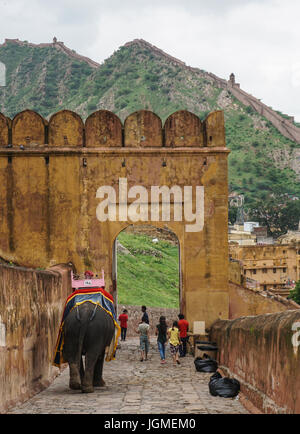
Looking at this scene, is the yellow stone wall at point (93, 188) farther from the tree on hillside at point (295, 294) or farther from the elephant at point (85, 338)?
the tree on hillside at point (295, 294)

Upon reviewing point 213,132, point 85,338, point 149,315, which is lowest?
point 149,315

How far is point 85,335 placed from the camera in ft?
26.7

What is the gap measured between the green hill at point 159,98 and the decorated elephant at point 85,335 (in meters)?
85.5

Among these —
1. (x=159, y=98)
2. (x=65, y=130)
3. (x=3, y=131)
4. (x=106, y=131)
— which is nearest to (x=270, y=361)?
(x=106, y=131)

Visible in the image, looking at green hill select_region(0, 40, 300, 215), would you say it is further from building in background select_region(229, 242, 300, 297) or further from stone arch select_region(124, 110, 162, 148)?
stone arch select_region(124, 110, 162, 148)

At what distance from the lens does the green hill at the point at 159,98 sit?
358ft

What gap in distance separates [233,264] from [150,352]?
8561mm

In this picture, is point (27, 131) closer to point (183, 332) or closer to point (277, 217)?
point (183, 332)

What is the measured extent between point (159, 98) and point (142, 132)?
10880 centimetres

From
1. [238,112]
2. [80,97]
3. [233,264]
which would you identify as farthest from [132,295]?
[80,97]

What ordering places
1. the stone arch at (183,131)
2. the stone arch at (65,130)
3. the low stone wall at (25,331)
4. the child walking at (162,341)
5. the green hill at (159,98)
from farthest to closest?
the green hill at (159,98) < the stone arch at (183,131) < the stone arch at (65,130) < the child walking at (162,341) < the low stone wall at (25,331)

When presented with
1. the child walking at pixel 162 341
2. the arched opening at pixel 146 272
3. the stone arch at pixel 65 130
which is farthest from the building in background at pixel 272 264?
the child walking at pixel 162 341

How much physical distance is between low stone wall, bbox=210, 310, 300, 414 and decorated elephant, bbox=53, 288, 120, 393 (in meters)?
1.76

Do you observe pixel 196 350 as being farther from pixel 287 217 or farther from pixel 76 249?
pixel 287 217
